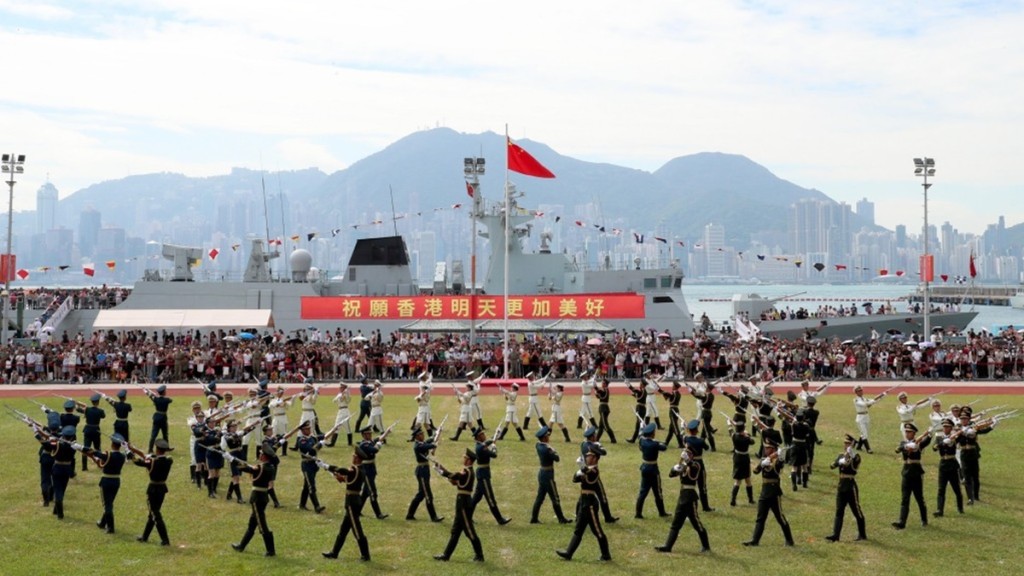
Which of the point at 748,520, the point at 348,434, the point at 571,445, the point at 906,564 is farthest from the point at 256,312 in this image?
the point at 906,564

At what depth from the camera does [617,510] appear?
16.9m

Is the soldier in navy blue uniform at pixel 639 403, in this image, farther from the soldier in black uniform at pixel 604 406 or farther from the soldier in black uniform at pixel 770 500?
the soldier in black uniform at pixel 770 500

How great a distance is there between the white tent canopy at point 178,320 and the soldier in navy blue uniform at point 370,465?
94.8 ft

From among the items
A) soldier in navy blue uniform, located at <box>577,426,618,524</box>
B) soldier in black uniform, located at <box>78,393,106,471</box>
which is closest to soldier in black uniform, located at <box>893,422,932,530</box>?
soldier in navy blue uniform, located at <box>577,426,618,524</box>

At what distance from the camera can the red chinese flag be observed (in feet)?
111

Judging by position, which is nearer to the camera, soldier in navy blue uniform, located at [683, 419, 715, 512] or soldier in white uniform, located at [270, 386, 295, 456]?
soldier in navy blue uniform, located at [683, 419, 715, 512]

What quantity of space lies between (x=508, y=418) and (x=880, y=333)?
41.2 m

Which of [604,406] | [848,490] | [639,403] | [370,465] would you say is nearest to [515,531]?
[370,465]

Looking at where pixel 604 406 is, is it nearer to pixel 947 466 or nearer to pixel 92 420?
pixel 947 466

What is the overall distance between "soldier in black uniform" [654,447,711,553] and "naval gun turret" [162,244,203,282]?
1803 inches

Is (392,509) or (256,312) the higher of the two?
(256,312)

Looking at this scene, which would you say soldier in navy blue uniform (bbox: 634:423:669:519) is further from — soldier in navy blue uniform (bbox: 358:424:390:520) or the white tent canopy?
the white tent canopy

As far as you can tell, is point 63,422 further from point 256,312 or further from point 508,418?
point 256,312

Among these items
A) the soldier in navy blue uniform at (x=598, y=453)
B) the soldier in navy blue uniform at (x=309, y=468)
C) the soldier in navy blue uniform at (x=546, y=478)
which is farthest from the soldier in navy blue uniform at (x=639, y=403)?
the soldier in navy blue uniform at (x=309, y=468)
